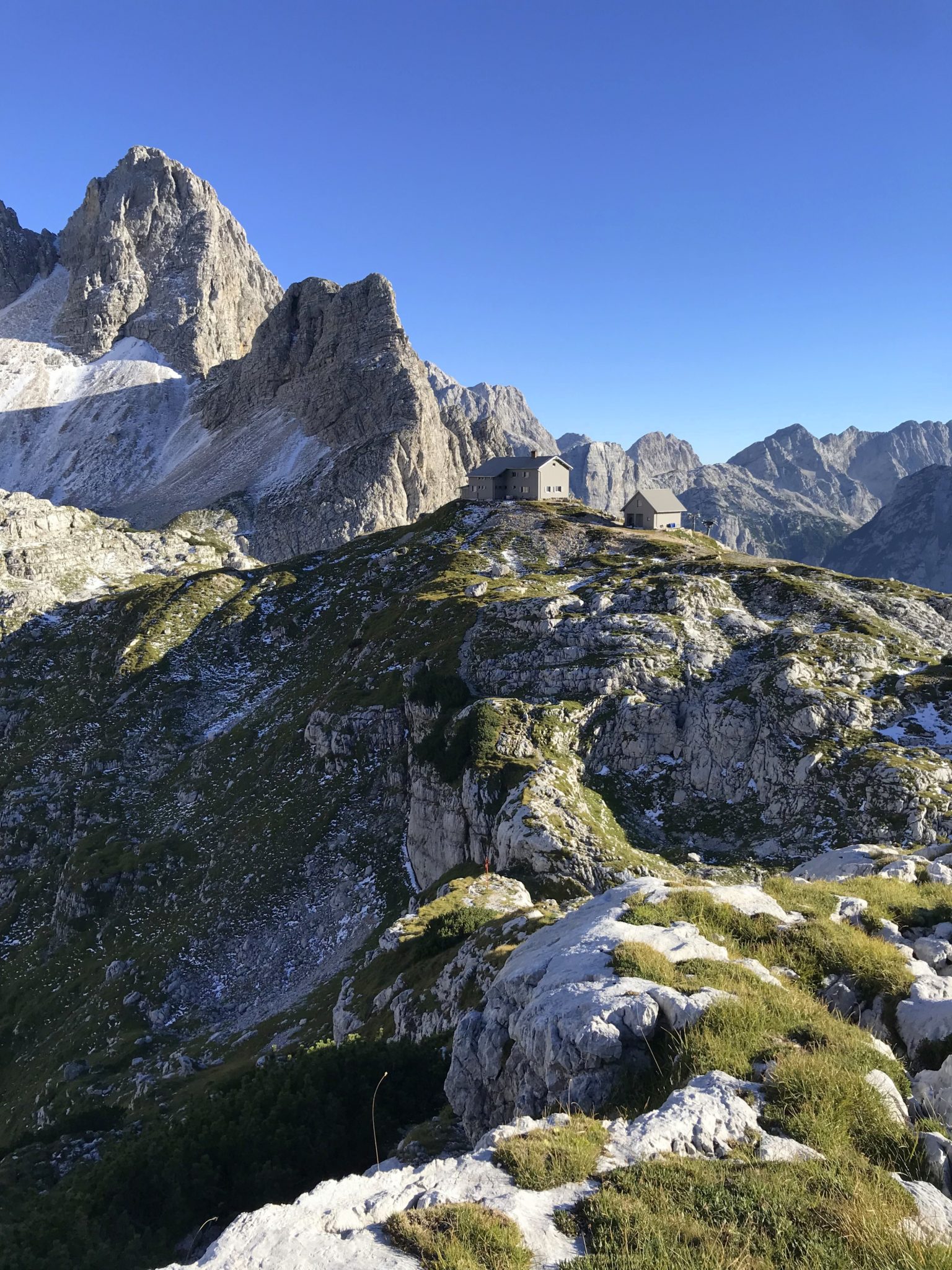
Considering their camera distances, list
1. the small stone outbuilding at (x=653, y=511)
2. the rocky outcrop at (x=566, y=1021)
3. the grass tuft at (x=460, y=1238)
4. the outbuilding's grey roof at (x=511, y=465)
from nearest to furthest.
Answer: the grass tuft at (x=460, y=1238)
the rocky outcrop at (x=566, y=1021)
the small stone outbuilding at (x=653, y=511)
the outbuilding's grey roof at (x=511, y=465)

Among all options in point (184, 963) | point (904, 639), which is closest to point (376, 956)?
point (184, 963)

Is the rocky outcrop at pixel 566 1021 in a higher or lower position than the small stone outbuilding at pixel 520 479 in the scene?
lower

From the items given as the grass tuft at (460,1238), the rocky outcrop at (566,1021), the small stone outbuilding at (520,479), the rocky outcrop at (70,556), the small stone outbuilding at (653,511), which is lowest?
the rocky outcrop at (566,1021)

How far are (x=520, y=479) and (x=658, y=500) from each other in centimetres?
2503

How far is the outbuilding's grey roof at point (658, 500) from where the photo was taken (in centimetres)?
11112

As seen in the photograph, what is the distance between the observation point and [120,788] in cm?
7356

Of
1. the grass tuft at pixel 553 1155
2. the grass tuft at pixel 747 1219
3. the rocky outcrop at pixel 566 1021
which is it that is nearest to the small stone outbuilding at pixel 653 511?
the rocky outcrop at pixel 566 1021

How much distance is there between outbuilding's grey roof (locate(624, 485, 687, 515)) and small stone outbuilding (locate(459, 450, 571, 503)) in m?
12.8

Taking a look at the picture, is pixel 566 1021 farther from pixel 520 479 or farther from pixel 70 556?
pixel 70 556

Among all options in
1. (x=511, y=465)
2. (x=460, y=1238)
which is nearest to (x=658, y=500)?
(x=511, y=465)

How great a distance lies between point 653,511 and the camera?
110m

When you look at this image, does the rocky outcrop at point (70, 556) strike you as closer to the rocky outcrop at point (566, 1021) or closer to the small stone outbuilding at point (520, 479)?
the small stone outbuilding at point (520, 479)

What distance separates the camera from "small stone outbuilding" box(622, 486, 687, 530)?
364ft

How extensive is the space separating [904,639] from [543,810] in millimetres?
42682
